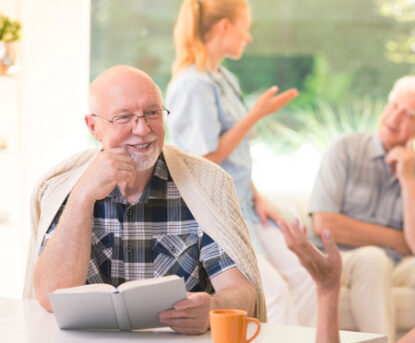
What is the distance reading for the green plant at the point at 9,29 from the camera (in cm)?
412

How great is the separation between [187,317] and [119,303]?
0.15m

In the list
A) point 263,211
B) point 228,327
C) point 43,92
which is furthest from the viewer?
point 43,92

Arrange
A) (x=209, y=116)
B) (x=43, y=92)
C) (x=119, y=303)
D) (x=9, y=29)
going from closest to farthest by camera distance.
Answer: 1. (x=119, y=303)
2. (x=209, y=116)
3. (x=9, y=29)
4. (x=43, y=92)

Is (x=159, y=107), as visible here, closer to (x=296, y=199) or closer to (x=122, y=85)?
(x=122, y=85)

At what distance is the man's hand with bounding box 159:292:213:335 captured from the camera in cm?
161

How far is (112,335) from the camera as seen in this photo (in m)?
1.62

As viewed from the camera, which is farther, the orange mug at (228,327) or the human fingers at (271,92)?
the human fingers at (271,92)

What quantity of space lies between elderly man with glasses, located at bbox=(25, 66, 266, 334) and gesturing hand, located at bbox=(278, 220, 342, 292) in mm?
487

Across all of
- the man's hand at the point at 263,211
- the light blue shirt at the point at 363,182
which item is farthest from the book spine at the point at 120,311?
the light blue shirt at the point at 363,182

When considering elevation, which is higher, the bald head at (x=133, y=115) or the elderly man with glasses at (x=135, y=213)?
the bald head at (x=133, y=115)

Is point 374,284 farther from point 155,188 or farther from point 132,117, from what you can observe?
point 132,117

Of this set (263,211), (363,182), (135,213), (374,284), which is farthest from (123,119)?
(363,182)

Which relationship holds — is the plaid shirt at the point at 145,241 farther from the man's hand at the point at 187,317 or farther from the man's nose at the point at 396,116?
the man's nose at the point at 396,116

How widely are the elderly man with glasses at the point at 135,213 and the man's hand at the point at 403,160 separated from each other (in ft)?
5.53
